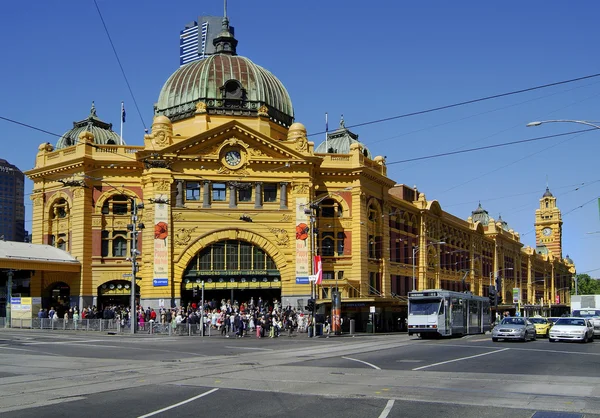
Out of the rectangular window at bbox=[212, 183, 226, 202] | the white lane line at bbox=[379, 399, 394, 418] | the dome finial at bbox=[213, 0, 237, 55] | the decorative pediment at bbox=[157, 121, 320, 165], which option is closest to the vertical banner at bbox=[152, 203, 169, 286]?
the rectangular window at bbox=[212, 183, 226, 202]

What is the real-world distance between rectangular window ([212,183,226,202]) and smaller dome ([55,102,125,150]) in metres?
15.0

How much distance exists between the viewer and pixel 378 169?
6981 centimetres

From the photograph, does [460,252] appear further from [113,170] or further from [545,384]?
[545,384]

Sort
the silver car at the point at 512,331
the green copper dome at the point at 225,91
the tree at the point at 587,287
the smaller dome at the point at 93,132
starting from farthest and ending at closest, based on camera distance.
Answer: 1. the tree at the point at 587,287
2. the smaller dome at the point at 93,132
3. the green copper dome at the point at 225,91
4. the silver car at the point at 512,331

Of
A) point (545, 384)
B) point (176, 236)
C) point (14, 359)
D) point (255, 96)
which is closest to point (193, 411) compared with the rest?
point (545, 384)

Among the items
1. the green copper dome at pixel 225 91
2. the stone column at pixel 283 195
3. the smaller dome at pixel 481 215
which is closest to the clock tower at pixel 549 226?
the smaller dome at pixel 481 215

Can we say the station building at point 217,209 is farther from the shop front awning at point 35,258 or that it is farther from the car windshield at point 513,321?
the car windshield at point 513,321

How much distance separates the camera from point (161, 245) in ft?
190

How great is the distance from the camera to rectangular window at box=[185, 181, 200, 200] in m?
59.2

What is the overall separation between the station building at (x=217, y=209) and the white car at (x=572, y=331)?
1980 cm

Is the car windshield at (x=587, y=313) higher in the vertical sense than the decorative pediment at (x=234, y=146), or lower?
lower

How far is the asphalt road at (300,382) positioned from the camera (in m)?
14.7

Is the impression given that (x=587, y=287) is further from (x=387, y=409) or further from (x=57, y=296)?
(x=387, y=409)

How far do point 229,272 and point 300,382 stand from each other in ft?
132
